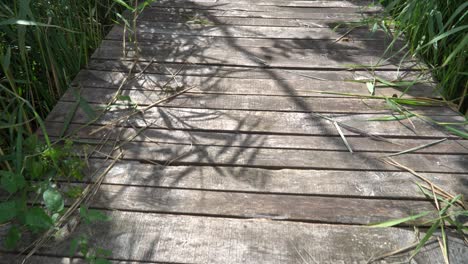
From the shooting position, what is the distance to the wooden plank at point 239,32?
10.5ft

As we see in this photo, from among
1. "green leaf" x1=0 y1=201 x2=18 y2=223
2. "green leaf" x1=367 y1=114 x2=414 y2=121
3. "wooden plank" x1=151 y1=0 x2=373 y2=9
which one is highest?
"wooden plank" x1=151 y1=0 x2=373 y2=9

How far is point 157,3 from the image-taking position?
3709 mm

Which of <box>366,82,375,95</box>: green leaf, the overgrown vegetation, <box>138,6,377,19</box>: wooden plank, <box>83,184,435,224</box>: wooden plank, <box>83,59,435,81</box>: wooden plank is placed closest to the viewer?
the overgrown vegetation

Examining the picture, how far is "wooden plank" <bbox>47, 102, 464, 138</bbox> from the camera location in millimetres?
2262

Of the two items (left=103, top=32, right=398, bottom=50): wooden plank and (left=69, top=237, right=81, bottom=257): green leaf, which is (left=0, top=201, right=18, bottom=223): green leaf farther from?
(left=103, top=32, right=398, bottom=50): wooden plank

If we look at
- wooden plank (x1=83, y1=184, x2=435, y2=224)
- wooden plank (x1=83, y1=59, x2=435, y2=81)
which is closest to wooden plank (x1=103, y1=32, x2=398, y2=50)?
wooden plank (x1=83, y1=59, x2=435, y2=81)

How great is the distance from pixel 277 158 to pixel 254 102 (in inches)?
19.4

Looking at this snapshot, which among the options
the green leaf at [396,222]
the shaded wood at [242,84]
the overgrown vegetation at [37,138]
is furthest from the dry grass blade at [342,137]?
the overgrown vegetation at [37,138]

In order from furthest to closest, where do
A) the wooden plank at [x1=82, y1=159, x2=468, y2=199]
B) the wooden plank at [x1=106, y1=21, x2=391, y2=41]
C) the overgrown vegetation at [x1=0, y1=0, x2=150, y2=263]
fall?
the wooden plank at [x1=106, y1=21, x2=391, y2=41], the wooden plank at [x1=82, y1=159, x2=468, y2=199], the overgrown vegetation at [x1=0, y1=0, x2=150, y2=263]

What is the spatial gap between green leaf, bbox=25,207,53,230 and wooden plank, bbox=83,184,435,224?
0.25 meters

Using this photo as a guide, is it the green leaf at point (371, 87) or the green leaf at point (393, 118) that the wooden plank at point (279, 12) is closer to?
the green leaf at point (371, 87)

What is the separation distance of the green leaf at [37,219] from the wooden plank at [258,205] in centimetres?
25

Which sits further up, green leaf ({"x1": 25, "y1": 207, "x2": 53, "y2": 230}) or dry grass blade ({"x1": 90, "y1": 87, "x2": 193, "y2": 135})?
green leaf ({"x1": 25, "y1": 207, "x2": 53, "y2": 230})

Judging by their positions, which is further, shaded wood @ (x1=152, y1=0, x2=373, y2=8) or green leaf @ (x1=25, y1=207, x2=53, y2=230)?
shaded wood @ (x1=152, y1=0, x2=373, y2=8)
